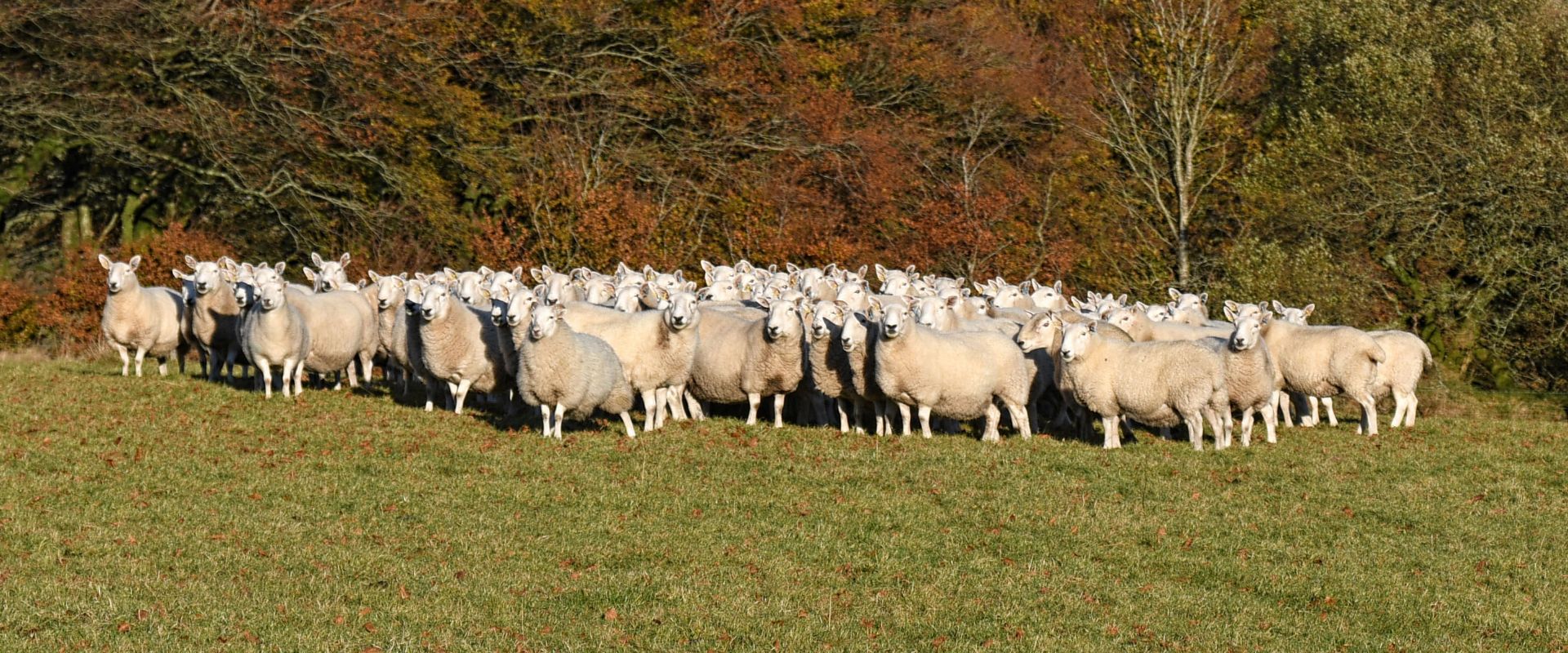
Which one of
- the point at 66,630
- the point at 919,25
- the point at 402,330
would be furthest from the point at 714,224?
the point at 66,630

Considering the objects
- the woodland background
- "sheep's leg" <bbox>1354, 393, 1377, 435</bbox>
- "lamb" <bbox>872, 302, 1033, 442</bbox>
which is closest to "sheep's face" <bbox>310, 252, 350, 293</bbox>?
the woodland background

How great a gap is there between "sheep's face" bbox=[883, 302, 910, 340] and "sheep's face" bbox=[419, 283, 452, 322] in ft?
15.7

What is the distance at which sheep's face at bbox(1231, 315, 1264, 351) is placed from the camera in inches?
639

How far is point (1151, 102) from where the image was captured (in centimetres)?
3672

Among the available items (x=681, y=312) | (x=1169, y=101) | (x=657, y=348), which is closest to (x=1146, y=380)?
(x=681, y=312)

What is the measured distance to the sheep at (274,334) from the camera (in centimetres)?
1819

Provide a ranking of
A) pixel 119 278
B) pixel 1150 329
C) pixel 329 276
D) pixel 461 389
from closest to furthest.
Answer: pixel 461 389, pixel 1150 329, pixel 119 278, pixel 329 276

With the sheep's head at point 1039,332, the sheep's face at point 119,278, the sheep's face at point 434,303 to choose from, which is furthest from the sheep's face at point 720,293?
the sheep's face at point 119,278

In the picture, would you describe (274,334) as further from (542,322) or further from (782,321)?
(782,321)

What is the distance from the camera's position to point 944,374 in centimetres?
1647

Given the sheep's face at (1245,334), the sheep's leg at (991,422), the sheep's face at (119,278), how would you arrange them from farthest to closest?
1. the sheep's face at (119,278)
2. the sheep's leg at (991,422)
3. the sheep's face at (1245,334)

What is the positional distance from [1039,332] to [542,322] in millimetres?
5371

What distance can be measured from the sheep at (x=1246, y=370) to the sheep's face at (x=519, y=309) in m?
6.96

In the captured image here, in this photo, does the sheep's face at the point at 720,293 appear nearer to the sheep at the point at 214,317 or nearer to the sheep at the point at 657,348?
the sheep at the point at 657,348
